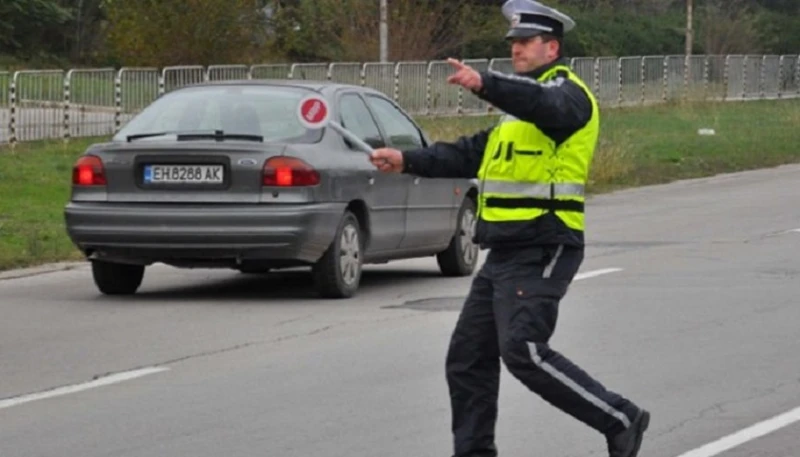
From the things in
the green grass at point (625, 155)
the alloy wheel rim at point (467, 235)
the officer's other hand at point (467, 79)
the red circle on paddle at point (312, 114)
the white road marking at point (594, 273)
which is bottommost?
the green grass at point (625, 155)

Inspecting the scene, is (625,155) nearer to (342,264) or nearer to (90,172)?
(342,264)

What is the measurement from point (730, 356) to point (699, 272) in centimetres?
458

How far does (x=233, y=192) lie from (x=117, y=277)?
1346 millimetres

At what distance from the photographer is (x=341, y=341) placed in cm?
1161

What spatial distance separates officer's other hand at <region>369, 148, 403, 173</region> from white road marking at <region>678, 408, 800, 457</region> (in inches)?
74.3

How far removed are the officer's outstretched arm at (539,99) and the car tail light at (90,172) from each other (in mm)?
6775

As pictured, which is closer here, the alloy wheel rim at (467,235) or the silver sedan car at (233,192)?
the silver sedan car at (233,192)

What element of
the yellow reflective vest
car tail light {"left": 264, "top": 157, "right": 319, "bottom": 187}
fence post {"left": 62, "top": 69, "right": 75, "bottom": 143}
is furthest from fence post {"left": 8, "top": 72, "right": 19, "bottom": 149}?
the yellow reflective vest

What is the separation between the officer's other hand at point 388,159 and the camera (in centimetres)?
725

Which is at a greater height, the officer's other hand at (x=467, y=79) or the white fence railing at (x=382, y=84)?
the officer's other hand at (x=467, y=79)

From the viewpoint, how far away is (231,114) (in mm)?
13648

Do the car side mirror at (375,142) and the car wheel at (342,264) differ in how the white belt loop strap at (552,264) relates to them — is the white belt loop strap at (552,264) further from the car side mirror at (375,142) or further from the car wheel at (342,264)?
the car side mirror at (375,142)

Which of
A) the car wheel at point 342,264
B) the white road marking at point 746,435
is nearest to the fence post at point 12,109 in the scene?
the car wheel at point 342,264

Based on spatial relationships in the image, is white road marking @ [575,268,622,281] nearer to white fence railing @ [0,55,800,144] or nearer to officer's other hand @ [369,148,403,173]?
white fence railing @ [0,55,800,144]
